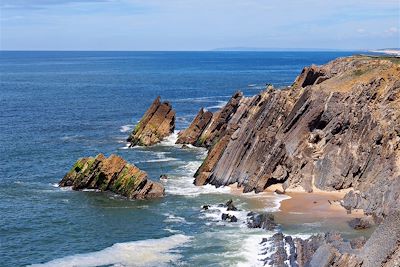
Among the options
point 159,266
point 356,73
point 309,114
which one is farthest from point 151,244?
point 356,73

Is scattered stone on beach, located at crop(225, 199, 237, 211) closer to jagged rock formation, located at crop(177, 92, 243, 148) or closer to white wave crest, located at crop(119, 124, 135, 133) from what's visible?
jagged rock formation, located at crop(177, 92, 243, 148)

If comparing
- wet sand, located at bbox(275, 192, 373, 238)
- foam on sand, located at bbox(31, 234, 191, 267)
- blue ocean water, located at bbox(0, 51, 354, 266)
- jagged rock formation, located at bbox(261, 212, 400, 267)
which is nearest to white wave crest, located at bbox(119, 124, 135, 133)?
blue ocean water, located at bbox(0, 51, 354, 266)

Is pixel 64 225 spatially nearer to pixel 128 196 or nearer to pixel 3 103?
pixel 128 196

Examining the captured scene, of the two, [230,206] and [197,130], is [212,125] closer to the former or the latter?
[197,130]

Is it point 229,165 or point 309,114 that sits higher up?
point 309,114

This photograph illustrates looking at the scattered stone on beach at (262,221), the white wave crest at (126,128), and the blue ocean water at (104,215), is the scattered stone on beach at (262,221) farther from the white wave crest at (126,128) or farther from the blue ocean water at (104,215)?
the white wave crest at (126,128)

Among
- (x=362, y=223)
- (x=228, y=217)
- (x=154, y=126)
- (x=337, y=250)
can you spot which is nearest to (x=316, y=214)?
(x=362, y=223)
